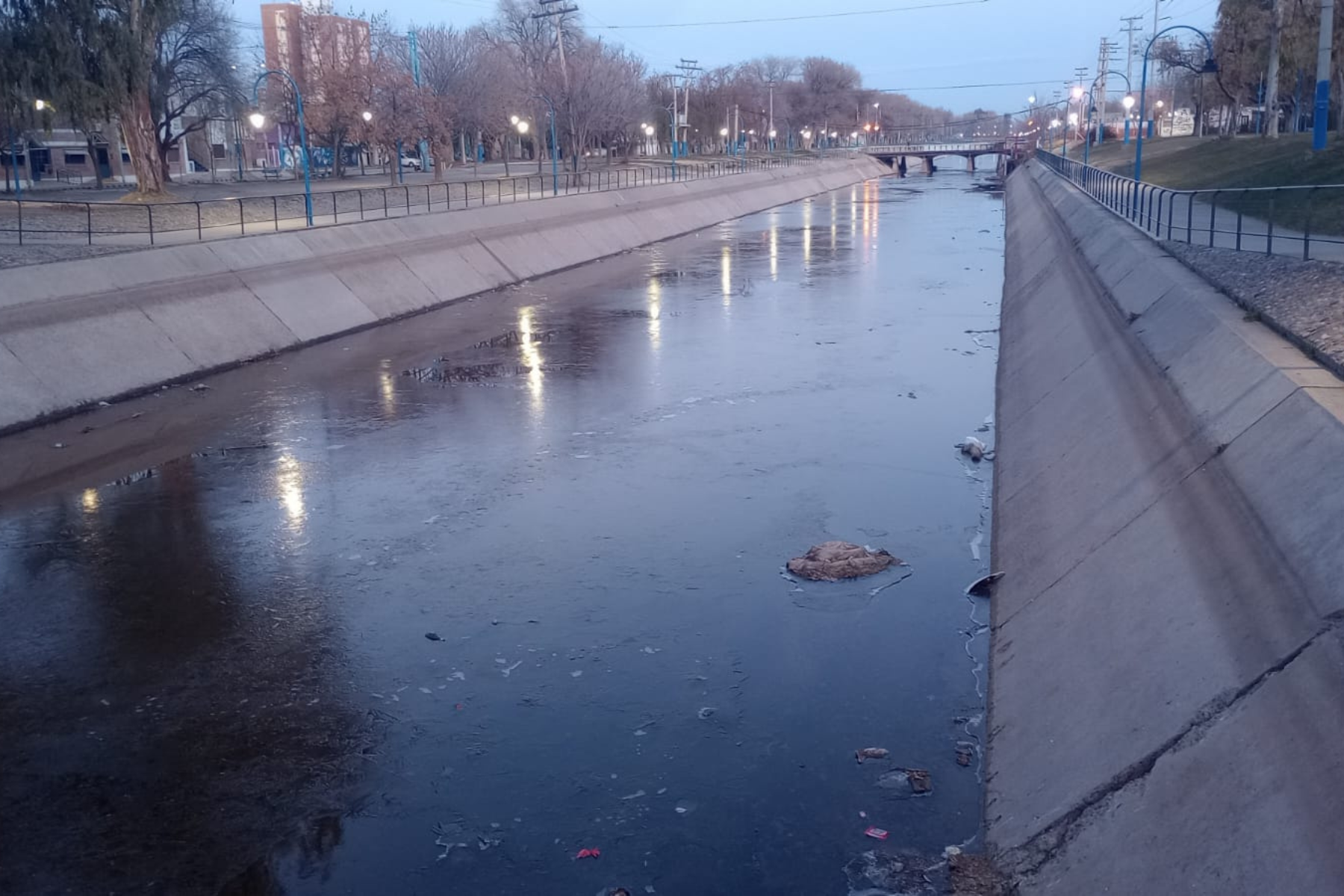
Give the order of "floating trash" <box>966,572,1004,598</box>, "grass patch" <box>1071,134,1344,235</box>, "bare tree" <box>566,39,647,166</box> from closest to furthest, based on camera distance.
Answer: "floating trash" <box>966,572,1004,598</box>, "grass patch" <box>1071,134,1344,235</box>, "bare tree" <box>566,39,647,166</box>

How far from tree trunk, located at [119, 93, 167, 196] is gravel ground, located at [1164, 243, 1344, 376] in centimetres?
3232

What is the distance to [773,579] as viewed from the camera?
408 inches

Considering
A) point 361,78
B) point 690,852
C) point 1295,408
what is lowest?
point 690,852

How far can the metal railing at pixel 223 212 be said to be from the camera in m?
27.6

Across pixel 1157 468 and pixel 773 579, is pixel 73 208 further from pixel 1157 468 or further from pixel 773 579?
pixel 1157 468

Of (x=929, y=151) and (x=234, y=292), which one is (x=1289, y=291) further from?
(x=929, y=151)

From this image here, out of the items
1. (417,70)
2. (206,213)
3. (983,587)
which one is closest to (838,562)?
(983,587)

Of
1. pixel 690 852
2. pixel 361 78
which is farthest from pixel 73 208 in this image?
pixel 690 852

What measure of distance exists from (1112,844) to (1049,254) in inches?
948

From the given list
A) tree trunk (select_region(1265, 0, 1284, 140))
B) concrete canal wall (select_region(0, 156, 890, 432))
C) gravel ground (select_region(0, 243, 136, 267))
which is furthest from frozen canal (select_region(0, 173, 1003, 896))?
tree trunk (select_region(1265, 0, 1284, 140))

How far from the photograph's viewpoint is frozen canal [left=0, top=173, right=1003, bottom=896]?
6562mm

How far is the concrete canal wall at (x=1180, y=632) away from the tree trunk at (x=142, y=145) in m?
34.8

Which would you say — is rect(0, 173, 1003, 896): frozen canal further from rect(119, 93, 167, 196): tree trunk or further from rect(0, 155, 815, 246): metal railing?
rect(119, 93, 167, 196): tree trunk

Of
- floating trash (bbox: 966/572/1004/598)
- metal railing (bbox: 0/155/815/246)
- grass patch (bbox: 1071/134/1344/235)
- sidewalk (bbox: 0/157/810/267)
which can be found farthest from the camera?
metal railing (bbox: 0/155/815/246)
